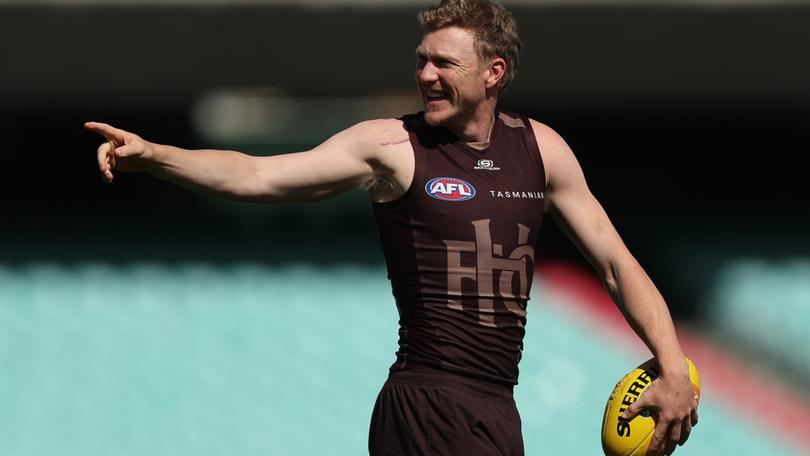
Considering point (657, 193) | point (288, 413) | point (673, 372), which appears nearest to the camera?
point (673, 372)

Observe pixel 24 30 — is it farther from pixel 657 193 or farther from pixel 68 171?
pixel 657 193

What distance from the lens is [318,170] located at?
12.1ft

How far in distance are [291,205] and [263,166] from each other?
6954 mm

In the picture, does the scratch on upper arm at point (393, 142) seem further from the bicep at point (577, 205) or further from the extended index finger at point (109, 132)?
the extended index finger at point (109, 132)

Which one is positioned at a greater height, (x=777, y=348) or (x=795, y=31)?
(x=795, y=31)

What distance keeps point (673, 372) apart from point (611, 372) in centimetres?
625

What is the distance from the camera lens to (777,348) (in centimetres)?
998

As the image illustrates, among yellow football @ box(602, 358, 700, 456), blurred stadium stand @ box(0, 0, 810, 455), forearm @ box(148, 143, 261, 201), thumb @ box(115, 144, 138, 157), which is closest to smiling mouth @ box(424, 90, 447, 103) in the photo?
forearm @ box(148, 143, 261, 201)

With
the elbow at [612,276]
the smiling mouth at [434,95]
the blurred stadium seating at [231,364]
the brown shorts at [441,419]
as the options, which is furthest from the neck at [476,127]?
the blurred stadium seating at [231,364]

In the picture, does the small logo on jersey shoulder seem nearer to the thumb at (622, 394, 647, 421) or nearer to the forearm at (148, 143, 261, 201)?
the forearm at (148, 143, 261, 201)

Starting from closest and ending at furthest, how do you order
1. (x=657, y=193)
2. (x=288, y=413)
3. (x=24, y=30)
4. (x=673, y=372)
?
(x=673, y=372) → (x=24, y=30) → (x=288, y=413) → (x=657, y=193)

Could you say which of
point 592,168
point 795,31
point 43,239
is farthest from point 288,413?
point 795,31

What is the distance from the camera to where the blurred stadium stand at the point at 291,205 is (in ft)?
29.6

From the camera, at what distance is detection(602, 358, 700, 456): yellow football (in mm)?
3871
